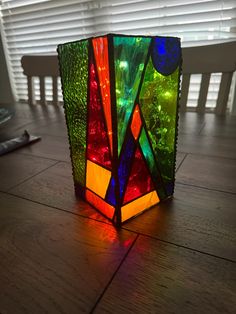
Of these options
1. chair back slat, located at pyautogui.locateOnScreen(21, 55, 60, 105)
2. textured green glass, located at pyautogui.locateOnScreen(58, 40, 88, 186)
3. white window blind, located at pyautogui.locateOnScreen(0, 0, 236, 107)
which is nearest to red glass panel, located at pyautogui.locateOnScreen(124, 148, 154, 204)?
textured green glass, located at pyautogui.locateOnScreen(58, 40, 88, 186)

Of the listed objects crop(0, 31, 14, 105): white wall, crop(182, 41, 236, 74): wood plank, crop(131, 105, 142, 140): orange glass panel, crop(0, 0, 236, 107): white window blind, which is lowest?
crop(0, 31, 14, 105): white wall

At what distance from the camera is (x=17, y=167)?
621 mm

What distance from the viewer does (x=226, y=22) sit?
51.9 inches

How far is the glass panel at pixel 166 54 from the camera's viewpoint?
335 mm

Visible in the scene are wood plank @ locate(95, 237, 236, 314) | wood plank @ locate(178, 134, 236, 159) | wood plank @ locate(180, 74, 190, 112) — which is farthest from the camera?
wood plank @ locate(180, 74, 190, 112)

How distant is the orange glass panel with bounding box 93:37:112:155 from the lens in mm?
288

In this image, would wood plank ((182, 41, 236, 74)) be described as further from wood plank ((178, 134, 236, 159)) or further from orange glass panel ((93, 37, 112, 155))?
orange glass panel ((93, 37, 112, 155))

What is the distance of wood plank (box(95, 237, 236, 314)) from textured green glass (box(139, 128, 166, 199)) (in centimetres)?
12

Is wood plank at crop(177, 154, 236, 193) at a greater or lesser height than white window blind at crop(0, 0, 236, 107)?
lesser

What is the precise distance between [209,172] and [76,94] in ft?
1.18

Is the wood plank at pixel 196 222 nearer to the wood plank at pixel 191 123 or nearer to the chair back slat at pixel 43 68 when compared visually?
the wood plank at pixel 191 123

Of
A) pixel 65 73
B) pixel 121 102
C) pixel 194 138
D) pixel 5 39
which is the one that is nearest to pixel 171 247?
pixel 121 102

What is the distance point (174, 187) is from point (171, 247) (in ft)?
0.56

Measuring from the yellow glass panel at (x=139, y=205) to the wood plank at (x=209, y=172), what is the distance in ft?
0.38
